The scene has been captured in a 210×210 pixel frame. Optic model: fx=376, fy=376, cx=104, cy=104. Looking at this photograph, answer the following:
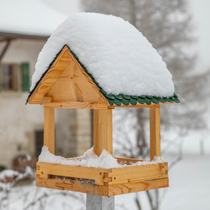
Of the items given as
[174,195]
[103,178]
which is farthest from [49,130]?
[174,195]

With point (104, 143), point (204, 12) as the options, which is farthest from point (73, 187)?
point (204, 12)

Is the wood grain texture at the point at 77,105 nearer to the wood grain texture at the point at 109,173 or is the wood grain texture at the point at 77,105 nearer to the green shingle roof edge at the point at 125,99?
the green shingle roof edge at the point at 125,99

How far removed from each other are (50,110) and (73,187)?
0.64 metres

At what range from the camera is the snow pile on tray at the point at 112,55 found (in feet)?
7.80

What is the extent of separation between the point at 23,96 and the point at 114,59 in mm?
8919

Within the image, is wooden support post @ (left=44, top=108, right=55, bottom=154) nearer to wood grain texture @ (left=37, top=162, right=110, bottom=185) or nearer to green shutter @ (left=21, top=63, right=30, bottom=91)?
wood grain texture @ (left=37, top=162, right=110, bottom=185)

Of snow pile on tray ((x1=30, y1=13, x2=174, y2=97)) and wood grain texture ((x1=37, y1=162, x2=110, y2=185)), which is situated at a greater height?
snow pile on tray ((x1=30, y1=13, x2=174, y2=97))

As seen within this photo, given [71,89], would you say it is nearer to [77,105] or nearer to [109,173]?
[77,105]

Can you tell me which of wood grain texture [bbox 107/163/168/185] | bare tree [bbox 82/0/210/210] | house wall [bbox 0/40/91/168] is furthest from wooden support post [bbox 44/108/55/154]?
bare tree [bbox 82/0/210/210]

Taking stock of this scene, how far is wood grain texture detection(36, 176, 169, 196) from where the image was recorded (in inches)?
94.4

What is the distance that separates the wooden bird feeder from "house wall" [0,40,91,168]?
7.81 m

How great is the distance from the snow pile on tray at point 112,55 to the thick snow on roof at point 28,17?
751 cm

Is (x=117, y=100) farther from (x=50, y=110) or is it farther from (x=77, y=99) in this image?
(x=50, y=110)

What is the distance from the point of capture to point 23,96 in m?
11.0
